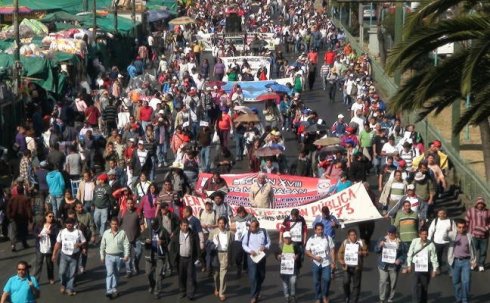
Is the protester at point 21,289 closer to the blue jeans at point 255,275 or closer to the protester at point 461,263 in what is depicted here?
the blue jeans at point 255,275

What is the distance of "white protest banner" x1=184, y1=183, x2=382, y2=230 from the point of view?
2423 centimetres

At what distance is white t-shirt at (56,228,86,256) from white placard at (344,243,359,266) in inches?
156

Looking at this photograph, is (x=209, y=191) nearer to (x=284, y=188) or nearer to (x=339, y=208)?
(x=284, y=188)

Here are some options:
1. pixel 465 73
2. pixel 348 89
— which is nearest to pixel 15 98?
pixel 348 89

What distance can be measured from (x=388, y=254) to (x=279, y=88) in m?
20.7

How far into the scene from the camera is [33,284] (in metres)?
17.5

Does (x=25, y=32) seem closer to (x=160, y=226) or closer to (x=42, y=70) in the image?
(x=42, y=70)

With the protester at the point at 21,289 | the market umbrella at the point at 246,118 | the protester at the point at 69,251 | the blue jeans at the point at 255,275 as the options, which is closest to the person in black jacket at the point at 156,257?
the protester at the point at 69,251

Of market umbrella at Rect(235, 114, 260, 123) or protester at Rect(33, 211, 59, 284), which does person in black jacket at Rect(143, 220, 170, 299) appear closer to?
protester at Rect(33, 211, 59, 284)

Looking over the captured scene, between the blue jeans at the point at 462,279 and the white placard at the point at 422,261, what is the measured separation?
0.65m

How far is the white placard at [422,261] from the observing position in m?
19.7

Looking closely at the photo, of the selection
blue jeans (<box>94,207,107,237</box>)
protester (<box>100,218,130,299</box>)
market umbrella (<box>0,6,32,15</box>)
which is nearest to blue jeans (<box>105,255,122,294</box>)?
protester (<box>100,218,130,299</box>)

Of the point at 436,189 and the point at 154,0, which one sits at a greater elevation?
the point at 154,0

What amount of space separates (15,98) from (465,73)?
65.2 ft
